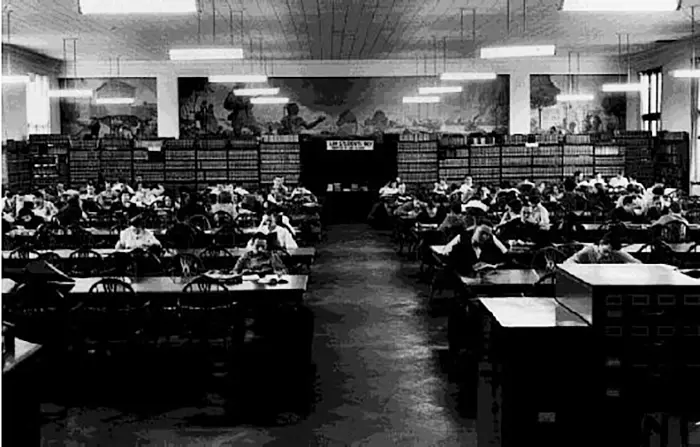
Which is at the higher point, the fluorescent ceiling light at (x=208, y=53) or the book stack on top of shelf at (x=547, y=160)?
the fluorescent ceiling light at (x=208, y=53)

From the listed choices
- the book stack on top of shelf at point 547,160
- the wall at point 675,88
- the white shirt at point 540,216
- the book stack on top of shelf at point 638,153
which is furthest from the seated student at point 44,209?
the book stack on top of shelf at point 638,153

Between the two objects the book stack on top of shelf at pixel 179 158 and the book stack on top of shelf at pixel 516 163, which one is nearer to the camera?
the book stack on top of shelf at pixel 179 158

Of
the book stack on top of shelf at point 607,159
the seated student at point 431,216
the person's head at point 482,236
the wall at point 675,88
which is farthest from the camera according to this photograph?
the book stack on top of shelf at point 607,159

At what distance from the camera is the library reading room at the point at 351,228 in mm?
5445

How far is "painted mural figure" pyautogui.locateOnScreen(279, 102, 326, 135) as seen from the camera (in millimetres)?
28297

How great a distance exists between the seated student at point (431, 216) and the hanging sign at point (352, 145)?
8.93 m

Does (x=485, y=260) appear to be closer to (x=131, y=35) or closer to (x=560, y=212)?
(x=560, y=212)

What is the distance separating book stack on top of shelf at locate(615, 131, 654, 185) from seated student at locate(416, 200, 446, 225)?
10323mm

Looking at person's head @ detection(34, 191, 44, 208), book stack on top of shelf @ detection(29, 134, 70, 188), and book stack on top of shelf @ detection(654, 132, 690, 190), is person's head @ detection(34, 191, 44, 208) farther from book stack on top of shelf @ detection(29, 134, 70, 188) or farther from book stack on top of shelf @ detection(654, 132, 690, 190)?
book stack on top of shelf @ detection(654, 132, 690, 190)

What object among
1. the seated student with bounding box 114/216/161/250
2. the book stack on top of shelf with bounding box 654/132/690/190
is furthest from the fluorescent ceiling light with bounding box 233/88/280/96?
the seated student with bounding box 114/216/161/250

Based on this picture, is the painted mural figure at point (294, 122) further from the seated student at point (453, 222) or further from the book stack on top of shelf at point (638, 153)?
the seated student at point (453, 222)

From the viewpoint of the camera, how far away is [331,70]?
92.5 feet

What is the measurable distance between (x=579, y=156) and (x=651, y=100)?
8.65 feet

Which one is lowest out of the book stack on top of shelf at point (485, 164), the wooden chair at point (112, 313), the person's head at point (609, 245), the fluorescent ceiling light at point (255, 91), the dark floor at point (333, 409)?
the dark floor at point (333, 409)
